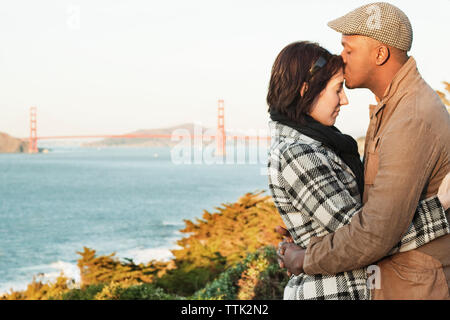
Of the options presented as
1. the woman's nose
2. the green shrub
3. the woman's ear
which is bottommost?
the green shrub

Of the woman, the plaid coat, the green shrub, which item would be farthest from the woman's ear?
the green shrub

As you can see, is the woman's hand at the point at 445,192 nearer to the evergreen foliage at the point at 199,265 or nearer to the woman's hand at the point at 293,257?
the woman's hand at the point at 293,257

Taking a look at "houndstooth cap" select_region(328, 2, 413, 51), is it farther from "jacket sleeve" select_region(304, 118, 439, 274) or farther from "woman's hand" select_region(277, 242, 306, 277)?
"woman's hand" select_region(277, 242, 306, 277)

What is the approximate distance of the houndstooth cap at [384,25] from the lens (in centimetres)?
151

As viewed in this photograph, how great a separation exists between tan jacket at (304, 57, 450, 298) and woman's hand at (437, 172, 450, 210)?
0.02m

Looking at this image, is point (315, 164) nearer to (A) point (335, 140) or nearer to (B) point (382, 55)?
(A) point (335, 140)

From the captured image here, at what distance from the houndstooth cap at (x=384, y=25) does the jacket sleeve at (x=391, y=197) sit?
259 millimetres

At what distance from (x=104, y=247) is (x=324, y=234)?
27.0 metres

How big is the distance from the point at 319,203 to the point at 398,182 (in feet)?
0.71

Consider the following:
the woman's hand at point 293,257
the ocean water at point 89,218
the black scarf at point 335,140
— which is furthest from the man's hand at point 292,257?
the ocean water at point 89,218

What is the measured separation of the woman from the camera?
4.78 feet
